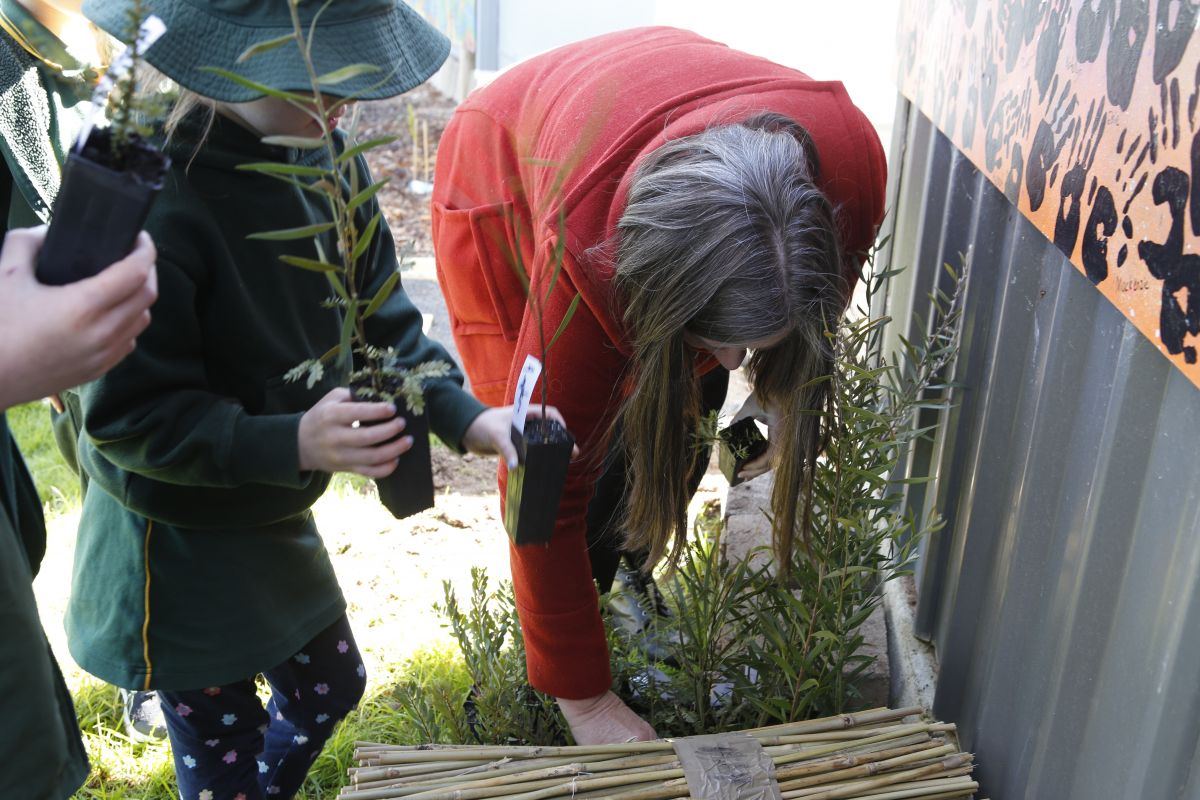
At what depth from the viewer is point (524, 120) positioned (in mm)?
1876

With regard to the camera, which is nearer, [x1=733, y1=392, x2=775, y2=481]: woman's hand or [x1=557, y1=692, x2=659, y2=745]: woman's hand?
[x1=557, y1=692, x2=659, y2=745]: woman's hand

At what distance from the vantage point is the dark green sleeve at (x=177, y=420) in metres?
1.36

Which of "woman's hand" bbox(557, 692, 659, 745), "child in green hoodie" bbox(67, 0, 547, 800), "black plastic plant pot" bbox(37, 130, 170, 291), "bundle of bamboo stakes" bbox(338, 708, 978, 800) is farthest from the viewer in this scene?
"woman's hand" bbox(557, 692, 659, 745)

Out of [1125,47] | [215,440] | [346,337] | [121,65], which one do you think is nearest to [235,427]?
[215,440]

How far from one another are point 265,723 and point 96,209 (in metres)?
1.11

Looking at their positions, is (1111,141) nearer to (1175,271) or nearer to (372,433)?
(1175,271)

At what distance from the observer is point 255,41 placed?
48.6 inches

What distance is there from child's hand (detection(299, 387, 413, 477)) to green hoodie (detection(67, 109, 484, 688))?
0.06m

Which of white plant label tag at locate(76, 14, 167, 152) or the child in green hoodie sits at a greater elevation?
white plant label tag at locate(76, 14, 167, 152)

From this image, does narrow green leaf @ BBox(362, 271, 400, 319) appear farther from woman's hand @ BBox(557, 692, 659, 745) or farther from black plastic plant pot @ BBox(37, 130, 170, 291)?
woman's hand @ BBox(557, 692, 659, 745)

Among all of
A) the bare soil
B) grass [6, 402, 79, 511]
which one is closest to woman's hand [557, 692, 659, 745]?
grass [6, 402, 79, 511]

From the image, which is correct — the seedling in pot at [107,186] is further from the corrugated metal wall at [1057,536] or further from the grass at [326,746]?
the grass at [326,746]

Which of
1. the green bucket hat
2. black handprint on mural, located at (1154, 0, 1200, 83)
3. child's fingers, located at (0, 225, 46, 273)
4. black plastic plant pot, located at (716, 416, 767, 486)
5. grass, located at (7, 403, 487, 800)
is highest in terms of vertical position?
black handprint on mural, located at (1154, 0, 1200, 83)

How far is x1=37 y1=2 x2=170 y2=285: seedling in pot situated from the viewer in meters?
0.91
